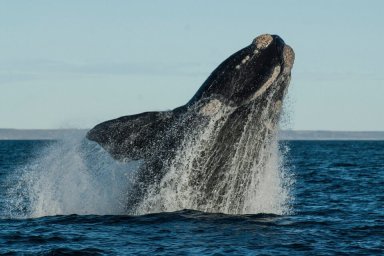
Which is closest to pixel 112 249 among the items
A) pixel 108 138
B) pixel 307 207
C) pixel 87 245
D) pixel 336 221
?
pixel 87 245

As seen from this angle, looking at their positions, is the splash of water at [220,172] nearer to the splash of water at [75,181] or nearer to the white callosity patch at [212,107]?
the white callosity patch at [212,107]

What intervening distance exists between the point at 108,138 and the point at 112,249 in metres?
2.36

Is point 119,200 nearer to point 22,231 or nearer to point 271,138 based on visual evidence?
point 22,231

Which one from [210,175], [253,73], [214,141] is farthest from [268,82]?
[210,175]

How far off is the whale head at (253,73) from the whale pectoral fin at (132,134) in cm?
98

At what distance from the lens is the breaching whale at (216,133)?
1501 centimetres

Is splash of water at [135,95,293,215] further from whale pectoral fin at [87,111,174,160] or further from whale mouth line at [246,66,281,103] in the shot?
whale pectoral fin at [87,111,174,160]

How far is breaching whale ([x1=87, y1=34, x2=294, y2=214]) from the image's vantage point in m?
15.0

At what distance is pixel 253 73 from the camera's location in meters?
15.0

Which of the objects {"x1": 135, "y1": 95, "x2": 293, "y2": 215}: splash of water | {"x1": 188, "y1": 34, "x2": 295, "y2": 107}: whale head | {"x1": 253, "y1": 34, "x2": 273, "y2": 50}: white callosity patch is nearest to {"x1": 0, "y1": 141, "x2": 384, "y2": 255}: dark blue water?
{"x1": 135, "y1": 95, "x2": 293, "y2": 215}: splash of water

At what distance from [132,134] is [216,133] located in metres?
1.56

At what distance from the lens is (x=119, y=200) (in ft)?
53.1

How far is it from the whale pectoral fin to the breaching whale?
2 centimetres

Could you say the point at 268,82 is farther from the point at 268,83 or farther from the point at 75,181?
the point at 75,181
